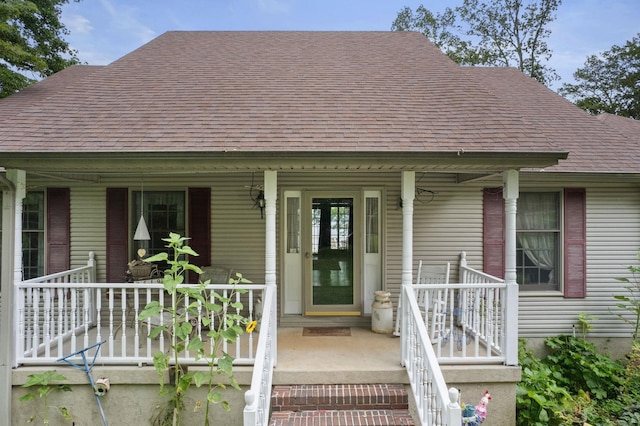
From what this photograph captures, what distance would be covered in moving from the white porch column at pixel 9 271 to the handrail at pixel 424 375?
433 cm

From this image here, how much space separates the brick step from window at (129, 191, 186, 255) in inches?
136

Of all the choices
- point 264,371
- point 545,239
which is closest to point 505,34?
point 545,239

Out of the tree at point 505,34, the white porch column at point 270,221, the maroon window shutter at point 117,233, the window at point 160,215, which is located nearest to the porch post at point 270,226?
the white porch column at point 270,221

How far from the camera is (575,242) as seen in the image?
610cm

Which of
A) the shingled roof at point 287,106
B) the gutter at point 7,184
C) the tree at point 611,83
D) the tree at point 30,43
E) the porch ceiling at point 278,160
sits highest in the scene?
the tree at point 611,83

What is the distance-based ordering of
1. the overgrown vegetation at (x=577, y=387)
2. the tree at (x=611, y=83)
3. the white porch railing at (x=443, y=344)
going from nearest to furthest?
A: the white porch railing at (x=443, y=344)
the overgrown vegetation at (x=577, y=387)
the tree at (x=611, y=83)

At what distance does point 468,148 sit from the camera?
13.9 ft

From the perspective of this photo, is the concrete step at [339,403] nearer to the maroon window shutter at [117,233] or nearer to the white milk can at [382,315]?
the white milk can at [382,315]

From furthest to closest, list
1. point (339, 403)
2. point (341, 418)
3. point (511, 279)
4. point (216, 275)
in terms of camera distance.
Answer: point (216, 275) < point (511, 279) < point (339, 403) < point (341, 418)

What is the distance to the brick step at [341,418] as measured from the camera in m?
3.75

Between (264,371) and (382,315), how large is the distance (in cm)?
237

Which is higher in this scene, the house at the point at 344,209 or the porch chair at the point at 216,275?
the house at the point at 344,209

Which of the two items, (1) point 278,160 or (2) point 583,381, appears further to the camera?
(2) point 583,381

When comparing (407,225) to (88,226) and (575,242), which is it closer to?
(575,242)
